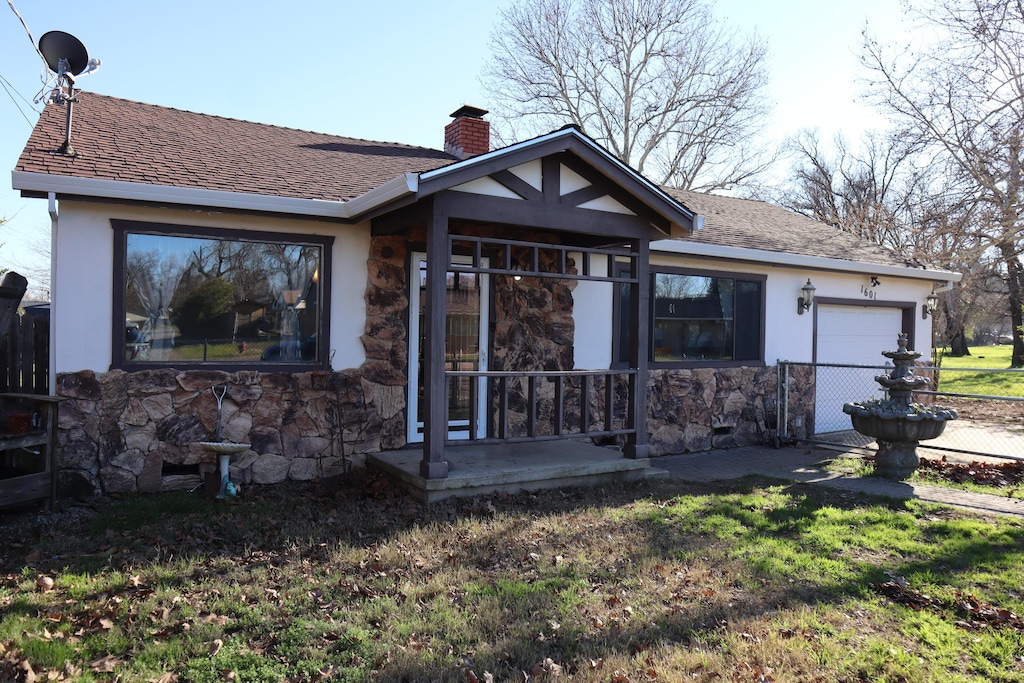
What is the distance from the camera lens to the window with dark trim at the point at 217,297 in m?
6.11

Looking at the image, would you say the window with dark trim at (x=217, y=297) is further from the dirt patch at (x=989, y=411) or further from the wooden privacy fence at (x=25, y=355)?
the dirt patch at (x=989, y=411)

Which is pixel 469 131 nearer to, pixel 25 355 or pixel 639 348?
pixel 639 348

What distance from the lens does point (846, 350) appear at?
35.4 ft

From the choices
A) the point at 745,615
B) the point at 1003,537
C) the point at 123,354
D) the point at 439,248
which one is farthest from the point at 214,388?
the point at 1003,537

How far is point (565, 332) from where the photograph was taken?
26.8 feet

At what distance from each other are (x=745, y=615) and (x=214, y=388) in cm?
483

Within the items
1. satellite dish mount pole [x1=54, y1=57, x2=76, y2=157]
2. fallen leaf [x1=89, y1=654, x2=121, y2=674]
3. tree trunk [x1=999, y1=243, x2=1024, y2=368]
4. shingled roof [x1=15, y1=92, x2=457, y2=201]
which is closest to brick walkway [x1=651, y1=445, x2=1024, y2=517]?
shingled roof [x1=15, y1=92, x2=457, y2=201]

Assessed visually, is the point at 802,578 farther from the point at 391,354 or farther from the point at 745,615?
the point at 391,354

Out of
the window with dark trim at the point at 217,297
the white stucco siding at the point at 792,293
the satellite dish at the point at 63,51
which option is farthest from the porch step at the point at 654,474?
the satellite dish at the point at 63,51

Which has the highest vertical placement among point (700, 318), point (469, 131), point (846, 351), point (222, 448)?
point (469, 131)

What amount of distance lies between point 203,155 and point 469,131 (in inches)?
145

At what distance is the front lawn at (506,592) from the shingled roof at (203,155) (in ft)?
9.31

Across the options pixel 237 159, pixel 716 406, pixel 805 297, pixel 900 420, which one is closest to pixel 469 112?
pixel 237 159

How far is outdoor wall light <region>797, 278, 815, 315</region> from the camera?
9.94 m
